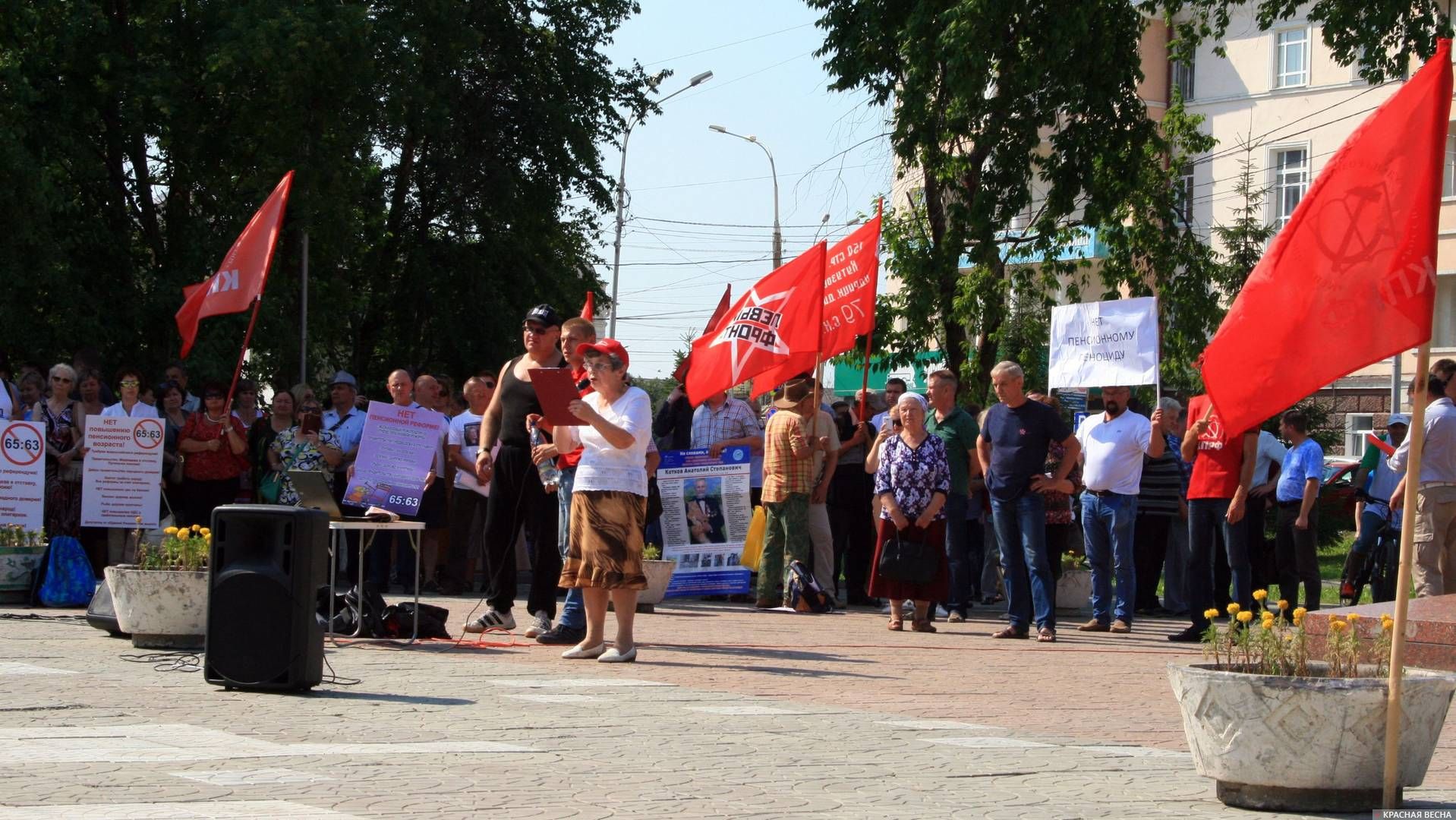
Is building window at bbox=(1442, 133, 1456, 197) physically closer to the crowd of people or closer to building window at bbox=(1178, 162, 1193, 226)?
building window at bbox=(1178, 162, 1193, 226)

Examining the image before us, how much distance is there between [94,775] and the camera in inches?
251

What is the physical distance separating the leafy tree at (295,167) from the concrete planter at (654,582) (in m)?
12.9

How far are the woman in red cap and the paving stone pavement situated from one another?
411 mm

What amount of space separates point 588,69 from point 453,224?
14.3 ft

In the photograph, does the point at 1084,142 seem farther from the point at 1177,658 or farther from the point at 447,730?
the point at 447,730

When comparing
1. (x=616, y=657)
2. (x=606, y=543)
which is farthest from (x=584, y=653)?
(x=606, y=543)

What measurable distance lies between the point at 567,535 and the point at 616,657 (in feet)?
3.34

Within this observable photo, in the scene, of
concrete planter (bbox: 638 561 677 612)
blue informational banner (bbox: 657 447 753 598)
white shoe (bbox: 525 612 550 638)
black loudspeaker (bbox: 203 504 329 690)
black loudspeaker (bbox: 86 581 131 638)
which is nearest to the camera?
black loudspeaker (bbox: 203 504 329 690)

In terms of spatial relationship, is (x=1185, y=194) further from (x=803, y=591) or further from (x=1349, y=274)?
(x=1349, y=274)

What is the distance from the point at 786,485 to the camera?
52.3 feet

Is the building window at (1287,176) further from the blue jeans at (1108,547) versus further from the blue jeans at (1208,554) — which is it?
the blue jeans at (1208,554)

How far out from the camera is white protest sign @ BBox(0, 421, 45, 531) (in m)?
15.6

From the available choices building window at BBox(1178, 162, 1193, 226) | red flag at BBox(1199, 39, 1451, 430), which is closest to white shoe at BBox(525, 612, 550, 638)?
red flag at BBox(1199, 39, 1451, 430)

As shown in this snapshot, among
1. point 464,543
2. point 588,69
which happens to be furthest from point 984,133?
point 588,69
